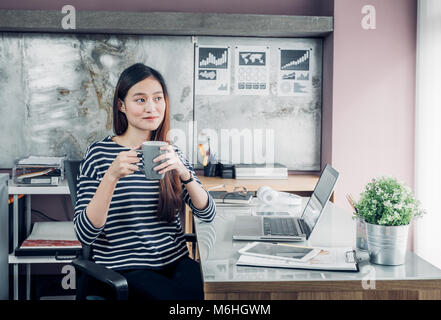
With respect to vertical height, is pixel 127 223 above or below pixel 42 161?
below

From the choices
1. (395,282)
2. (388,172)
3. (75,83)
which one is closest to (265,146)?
(388,172)

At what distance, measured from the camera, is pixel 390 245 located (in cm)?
123

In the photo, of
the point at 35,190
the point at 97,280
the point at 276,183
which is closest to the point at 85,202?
the point at 97,280

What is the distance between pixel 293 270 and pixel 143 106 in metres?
0.80

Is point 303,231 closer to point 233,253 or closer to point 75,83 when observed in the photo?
point 233,253

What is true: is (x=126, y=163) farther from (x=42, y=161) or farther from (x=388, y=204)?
(x=42, y=161)

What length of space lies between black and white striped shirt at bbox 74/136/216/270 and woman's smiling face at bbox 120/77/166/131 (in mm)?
120

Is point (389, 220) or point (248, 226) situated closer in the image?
point (389, 220)

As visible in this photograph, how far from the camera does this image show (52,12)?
3.02m

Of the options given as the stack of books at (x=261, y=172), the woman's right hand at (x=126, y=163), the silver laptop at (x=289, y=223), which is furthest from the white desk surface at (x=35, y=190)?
the woman's right hand at (x=126, y=163)

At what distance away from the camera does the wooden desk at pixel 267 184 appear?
2854 millimetres

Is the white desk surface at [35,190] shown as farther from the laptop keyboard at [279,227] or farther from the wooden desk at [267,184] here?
the laptop keyboard at [279,227]

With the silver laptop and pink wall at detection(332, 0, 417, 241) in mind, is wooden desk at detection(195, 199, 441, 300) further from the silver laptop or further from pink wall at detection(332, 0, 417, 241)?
pink wall at detection(332, 0, 417, 241)

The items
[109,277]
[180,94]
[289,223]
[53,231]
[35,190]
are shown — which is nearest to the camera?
[109,277]
